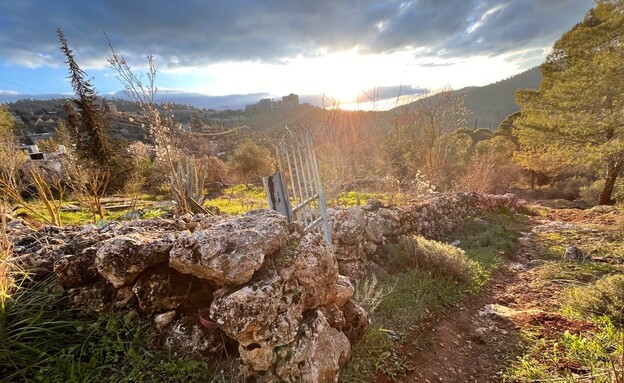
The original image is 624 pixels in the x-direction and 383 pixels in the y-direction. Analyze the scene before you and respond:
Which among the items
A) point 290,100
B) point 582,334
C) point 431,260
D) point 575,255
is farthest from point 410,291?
point 290,100

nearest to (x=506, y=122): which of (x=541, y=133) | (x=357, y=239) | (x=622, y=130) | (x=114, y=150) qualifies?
(x=541, y=133)

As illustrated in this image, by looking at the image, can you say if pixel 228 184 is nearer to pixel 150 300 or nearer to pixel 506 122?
pixel 150 300

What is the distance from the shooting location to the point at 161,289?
202 cm

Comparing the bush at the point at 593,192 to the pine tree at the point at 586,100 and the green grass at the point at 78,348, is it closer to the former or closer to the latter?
the pine tree at the point at 586,100

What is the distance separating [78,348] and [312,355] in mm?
1493

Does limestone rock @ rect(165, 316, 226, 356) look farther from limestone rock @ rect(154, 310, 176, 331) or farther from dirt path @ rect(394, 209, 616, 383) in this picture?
dirt path @ rect(394, 209, 616, 383)

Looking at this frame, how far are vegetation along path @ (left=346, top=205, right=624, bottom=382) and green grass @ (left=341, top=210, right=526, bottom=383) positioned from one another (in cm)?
2

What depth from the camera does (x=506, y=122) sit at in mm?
22375

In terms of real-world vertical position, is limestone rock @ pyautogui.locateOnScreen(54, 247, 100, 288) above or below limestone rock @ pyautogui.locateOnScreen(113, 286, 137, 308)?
above

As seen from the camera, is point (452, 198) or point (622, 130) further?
point (452, 198)

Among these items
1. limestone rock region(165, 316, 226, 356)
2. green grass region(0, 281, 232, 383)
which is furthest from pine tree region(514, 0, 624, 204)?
green grass region(0, 281, 232, 383)

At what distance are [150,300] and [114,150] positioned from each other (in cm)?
1965

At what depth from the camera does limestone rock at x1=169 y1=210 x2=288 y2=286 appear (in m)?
1.87

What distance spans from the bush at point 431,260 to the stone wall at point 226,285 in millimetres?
2452
